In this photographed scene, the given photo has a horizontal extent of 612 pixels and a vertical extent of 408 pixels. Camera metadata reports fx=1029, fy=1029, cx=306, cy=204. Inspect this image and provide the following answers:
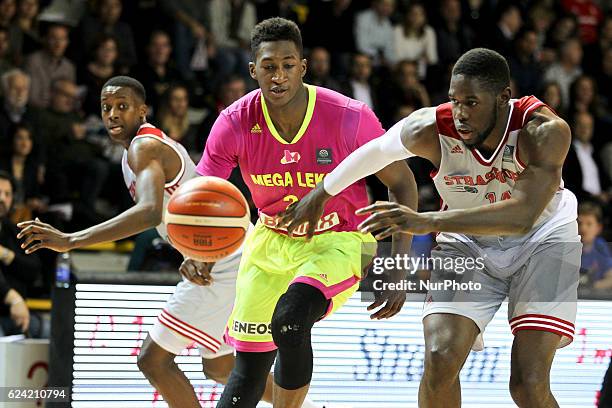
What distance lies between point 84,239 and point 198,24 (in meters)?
6.11

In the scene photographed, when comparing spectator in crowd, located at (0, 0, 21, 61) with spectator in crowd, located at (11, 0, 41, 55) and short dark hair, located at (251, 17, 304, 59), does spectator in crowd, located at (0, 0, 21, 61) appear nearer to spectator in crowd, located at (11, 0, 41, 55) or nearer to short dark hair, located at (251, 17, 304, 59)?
spectator in crowd, located at (11, 0, 41, 55)

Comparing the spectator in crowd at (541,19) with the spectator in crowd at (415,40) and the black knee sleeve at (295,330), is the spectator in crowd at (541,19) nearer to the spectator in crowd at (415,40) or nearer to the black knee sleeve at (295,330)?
the spectator in crowd at (415,40)

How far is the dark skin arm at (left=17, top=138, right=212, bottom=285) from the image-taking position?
471 centimetres

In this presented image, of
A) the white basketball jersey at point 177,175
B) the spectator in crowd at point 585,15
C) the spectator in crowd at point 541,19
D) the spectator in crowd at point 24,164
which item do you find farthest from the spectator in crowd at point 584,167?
the white basketball jersey at point 177,175

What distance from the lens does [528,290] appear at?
449 cm

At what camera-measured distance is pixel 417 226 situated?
404cm

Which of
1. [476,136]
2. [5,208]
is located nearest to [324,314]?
[476,136]

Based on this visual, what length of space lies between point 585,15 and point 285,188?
9.02 meters

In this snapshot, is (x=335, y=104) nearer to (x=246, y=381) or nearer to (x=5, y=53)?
(x=246, y=381)

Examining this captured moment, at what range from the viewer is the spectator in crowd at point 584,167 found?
32.3ft

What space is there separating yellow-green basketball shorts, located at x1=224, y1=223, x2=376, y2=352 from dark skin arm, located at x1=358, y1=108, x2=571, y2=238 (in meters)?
0.70

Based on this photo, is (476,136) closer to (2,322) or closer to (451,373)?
(451,373)

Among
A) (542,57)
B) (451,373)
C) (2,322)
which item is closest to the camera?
(451,373)

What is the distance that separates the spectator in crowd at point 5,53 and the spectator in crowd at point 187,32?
1645mm
